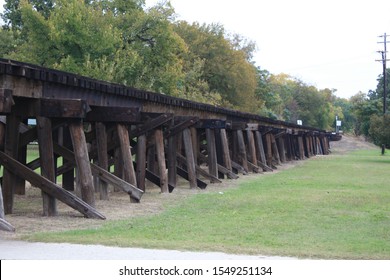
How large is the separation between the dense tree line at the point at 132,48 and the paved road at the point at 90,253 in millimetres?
25350

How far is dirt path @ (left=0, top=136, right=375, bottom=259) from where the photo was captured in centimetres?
846

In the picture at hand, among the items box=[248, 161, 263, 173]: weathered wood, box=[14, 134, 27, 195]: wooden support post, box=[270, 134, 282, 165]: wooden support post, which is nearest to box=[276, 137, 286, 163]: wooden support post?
box=[270, 134, 282, 165]: wooden support post

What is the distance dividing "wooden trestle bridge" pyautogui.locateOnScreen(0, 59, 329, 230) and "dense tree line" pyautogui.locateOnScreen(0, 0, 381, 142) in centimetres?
1186

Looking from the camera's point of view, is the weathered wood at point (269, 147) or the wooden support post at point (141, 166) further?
the weathered wood at point (269, 147)

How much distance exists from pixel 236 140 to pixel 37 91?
53.5ft

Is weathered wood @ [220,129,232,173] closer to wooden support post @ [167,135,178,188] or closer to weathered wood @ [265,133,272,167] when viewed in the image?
wooden support post @ [167,135,178,188]

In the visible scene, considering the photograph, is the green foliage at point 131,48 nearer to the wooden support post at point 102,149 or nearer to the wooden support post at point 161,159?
the wooden support post at point 161,159

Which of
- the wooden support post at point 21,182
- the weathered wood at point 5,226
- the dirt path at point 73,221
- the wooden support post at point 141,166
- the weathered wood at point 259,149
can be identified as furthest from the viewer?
the weathered wood at point 259,149

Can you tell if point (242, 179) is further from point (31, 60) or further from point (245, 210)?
point (31, 60)

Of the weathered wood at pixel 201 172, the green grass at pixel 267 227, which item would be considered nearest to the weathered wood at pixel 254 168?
the weathered wood at pixel 201 172

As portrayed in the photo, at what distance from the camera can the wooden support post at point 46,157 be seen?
12391 millimetres

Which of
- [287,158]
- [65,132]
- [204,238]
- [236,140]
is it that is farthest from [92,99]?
[287,158]

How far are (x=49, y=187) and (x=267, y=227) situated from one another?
362 cm

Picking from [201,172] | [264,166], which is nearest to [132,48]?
[264,166]
